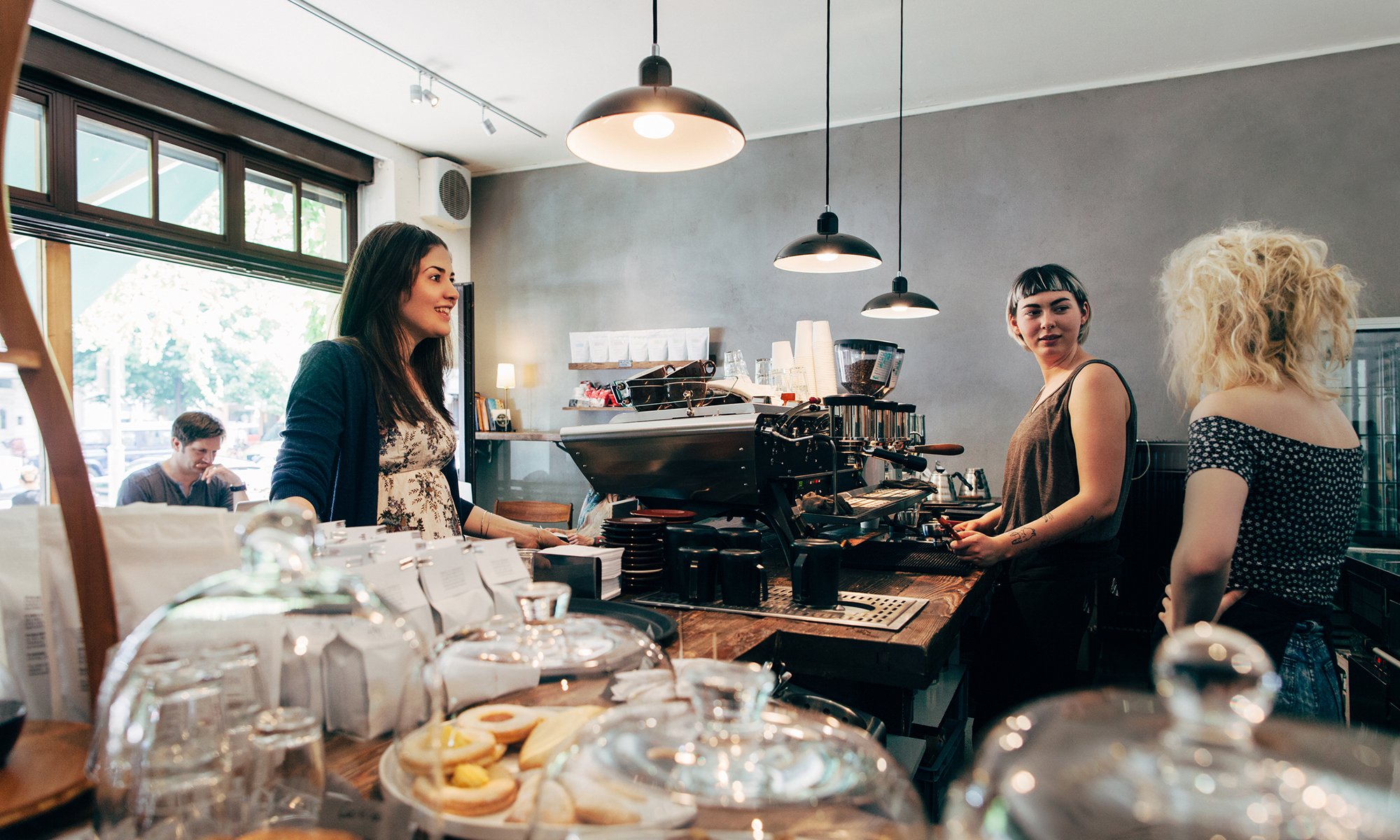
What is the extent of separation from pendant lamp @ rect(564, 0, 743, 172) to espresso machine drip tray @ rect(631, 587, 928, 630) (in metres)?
1.11

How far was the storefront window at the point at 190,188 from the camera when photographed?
177 inches

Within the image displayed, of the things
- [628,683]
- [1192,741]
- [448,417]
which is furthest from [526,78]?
[1192,741]

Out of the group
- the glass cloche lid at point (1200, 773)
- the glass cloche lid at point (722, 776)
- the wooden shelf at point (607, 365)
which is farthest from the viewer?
the wooden shelf at point (607, 365)

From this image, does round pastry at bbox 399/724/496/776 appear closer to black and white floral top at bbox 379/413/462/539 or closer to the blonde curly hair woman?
black and white floral top at bbox 379/413/462/539

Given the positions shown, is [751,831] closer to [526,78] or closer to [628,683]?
[628,683]

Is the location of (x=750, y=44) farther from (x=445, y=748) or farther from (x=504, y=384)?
(x=445, y=748)

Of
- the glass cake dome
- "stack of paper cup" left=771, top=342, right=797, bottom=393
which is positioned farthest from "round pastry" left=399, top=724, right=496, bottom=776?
"stack of paper cup" left=771, top=342, right=797, bottom=393

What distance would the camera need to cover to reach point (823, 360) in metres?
2.93

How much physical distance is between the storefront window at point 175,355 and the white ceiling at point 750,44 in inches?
52.8

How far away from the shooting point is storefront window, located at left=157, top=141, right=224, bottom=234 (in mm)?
4492

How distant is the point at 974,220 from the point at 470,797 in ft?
16.2

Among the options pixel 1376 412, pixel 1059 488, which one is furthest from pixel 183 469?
pixel 1376 412

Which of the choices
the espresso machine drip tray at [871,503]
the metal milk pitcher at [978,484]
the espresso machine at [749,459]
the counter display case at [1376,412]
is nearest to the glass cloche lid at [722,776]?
the espresso machine at [749,459]

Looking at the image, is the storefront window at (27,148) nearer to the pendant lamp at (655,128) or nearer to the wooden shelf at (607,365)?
the wooden shelf at (607,365)
